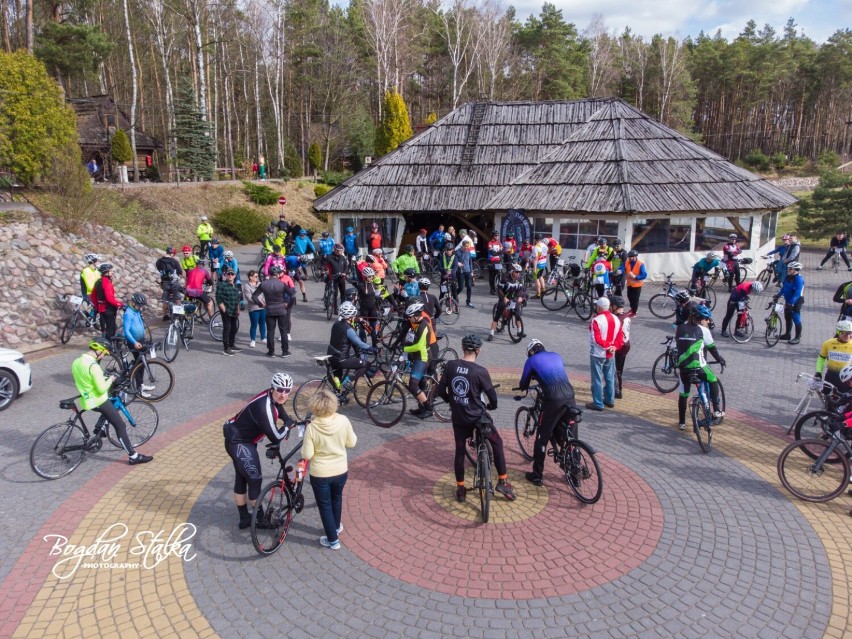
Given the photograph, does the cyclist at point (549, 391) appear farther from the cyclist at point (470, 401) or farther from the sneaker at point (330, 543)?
the sneaker at point (330, 543)

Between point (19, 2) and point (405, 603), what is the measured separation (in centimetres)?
4841

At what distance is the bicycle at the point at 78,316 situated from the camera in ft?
47.0

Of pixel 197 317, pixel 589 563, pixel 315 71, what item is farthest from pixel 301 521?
pixel 315 71

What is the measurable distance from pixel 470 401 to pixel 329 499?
1911 millimetres

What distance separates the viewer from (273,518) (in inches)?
250

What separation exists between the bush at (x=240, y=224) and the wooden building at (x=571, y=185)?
9.23m

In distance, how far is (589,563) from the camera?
238 inches

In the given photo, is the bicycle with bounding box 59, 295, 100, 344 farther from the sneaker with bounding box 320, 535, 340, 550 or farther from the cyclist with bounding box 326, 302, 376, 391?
the sneaker with bounding box 320, 535, 340, 550

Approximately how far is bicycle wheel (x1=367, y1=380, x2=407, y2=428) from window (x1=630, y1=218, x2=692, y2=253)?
14.5 meters

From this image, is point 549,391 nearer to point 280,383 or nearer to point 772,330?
point 280,383

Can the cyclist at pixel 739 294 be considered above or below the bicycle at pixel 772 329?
above

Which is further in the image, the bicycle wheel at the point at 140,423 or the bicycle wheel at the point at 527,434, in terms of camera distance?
the bicycle wheel at the point at 140,423

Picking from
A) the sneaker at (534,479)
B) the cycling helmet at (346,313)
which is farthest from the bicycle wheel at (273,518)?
the cycling helmet at (346,313)

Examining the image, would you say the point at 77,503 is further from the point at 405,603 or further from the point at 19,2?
the point at 19,2
